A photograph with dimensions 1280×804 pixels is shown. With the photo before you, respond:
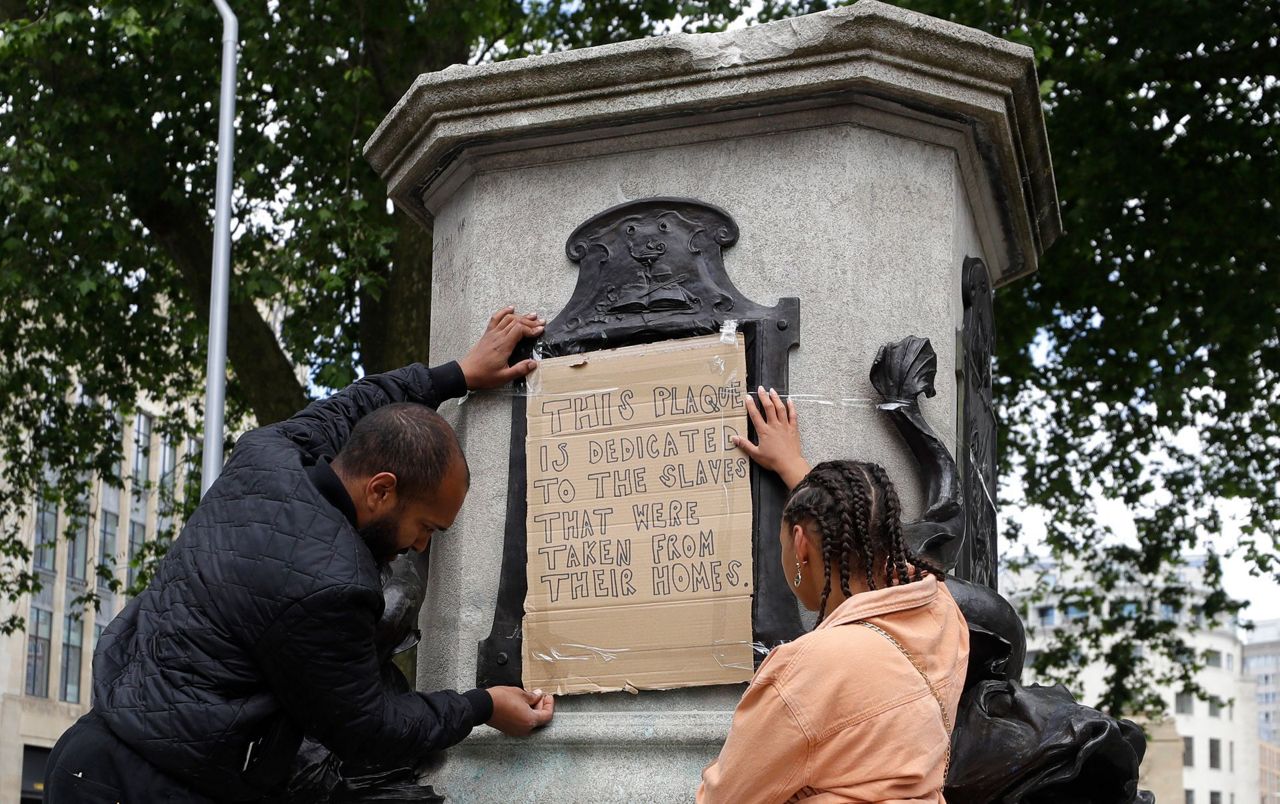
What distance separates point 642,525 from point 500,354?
632 millimetres

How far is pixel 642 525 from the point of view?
3.86m

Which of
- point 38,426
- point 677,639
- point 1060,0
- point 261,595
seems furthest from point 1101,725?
point 38,426

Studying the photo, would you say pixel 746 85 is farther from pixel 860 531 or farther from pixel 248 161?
pixel 248 161

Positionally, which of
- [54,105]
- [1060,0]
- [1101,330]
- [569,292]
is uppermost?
[1060,0]

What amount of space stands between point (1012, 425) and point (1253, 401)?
2220mm

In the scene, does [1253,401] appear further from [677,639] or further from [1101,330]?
[677,639]

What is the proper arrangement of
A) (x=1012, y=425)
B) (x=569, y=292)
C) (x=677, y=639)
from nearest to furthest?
(x=677, y=639)
(x=569, y=292)
(x=1012, y=425)

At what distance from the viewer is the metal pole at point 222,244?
34.1ft

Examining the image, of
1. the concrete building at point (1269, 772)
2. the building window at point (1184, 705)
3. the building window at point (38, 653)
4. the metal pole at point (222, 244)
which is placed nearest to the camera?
the metal pole at point (222, 244)

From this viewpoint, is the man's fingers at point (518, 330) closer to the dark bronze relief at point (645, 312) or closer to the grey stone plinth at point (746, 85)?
the dark bronze relief at point (645, 312)

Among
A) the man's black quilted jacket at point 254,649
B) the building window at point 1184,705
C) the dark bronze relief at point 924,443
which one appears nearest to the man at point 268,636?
the man's black quilted jacket at point 254,649

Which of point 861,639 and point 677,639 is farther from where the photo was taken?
point 677,639

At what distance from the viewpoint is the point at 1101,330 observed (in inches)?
502

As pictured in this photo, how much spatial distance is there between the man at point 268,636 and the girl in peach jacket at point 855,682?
876mm
